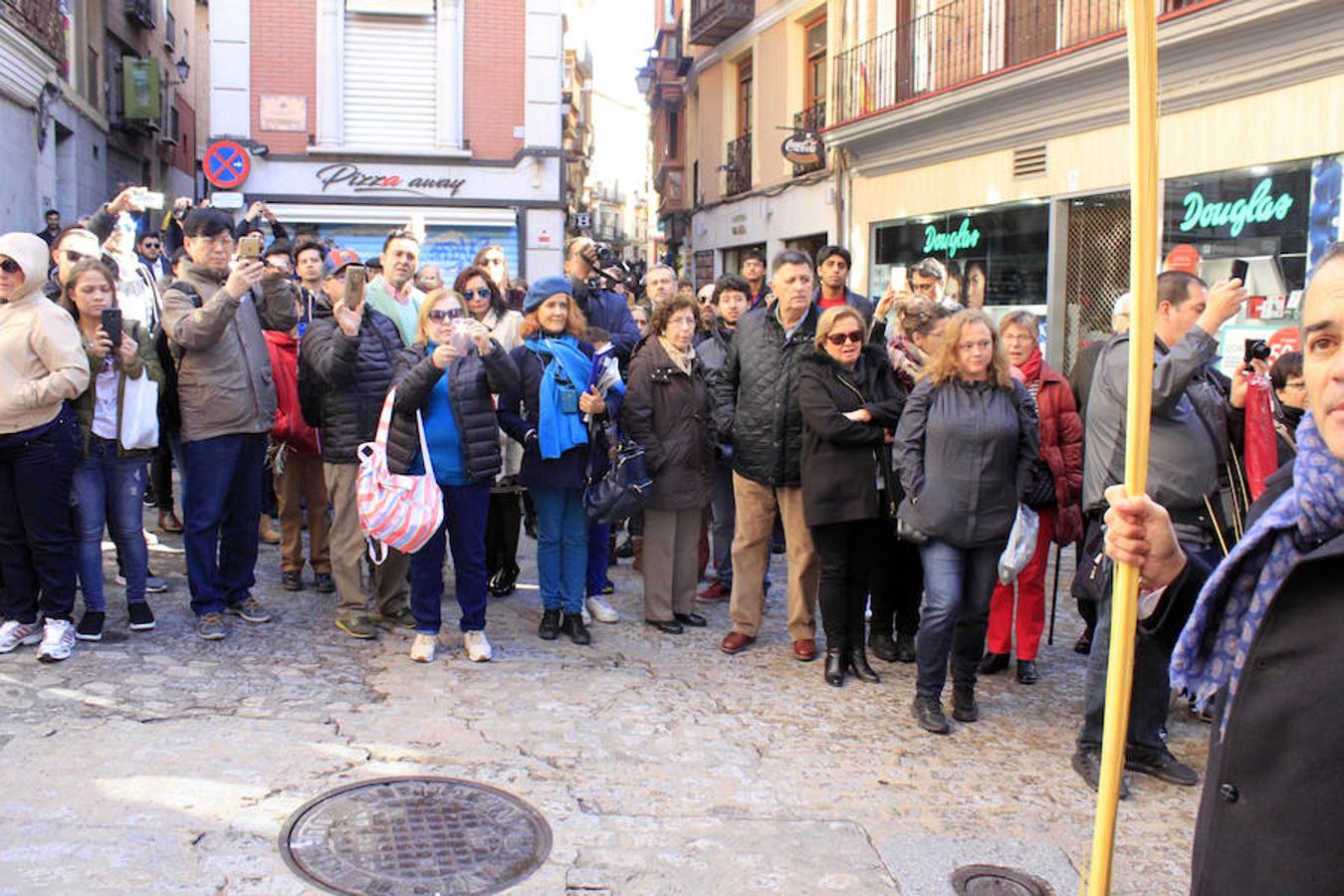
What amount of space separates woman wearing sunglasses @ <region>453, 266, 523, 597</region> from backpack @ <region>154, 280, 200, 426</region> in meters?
1.46

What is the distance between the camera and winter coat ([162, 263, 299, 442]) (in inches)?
223

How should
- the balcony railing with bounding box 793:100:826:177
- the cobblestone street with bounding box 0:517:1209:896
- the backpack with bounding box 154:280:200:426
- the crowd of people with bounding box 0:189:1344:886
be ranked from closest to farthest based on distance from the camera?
the cobblestone street with bounding box 0:517:1209:896 < the crowd of people with bounding box 0:189:1344:886 < the backpack with bounding box 154:280:200:426 < the balcony railing with bounding box 793:100:826:177

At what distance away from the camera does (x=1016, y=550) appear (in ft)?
16.2

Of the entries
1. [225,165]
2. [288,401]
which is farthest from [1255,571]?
[225,165]

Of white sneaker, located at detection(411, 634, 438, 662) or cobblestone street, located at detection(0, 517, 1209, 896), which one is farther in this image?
white sneaker, located at detection(411, 634, 438, 662)

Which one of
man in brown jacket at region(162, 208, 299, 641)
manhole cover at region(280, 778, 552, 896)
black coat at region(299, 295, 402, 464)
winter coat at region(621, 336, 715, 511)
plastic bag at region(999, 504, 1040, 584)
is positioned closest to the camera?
manhole cover at region(280, 778, 552, 896)

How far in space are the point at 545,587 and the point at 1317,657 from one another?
15.7 feet

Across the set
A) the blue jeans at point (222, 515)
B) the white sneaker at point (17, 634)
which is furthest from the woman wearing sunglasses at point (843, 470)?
the white sneaker at point (17, 634)

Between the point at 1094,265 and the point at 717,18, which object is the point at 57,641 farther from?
the point at 717,18

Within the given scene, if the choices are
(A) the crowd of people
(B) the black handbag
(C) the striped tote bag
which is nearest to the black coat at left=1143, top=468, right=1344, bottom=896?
(A) the crowd of people

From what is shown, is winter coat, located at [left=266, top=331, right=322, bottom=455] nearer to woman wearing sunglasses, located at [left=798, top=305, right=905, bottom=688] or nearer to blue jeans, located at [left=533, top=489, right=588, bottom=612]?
blue jeans, located at [left=533, top=489, right=588, bottom=612]

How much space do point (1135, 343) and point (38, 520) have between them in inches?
199

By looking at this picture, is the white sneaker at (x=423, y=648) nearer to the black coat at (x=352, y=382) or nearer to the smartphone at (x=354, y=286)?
the black coat at (x=352, y=382)

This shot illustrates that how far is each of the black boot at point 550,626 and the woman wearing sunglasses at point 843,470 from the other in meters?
1.49
